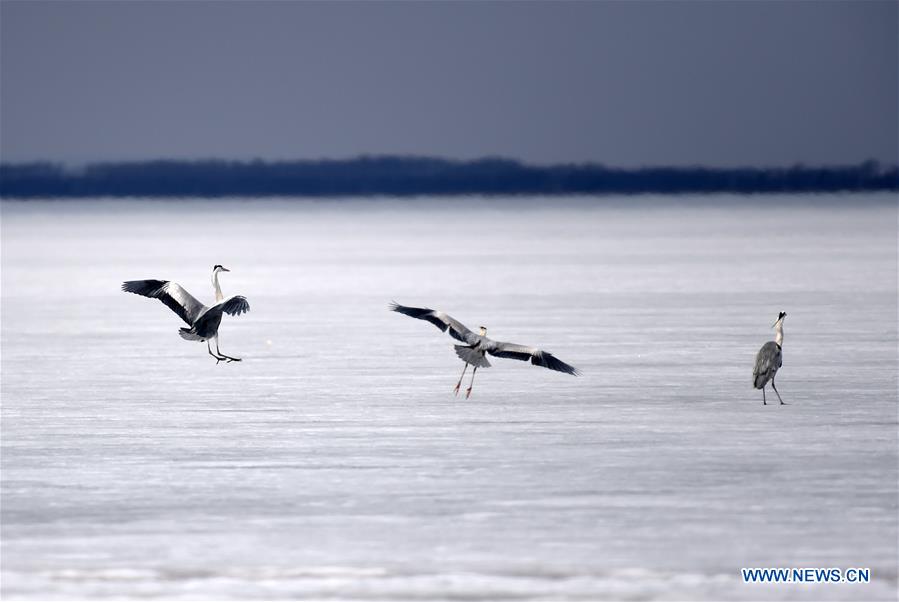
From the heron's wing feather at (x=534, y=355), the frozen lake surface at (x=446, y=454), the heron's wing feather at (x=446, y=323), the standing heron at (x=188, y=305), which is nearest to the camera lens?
the frozen lake surface at (x=446, y=454)

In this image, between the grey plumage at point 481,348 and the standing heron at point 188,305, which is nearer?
the grey plumage at point 481,348

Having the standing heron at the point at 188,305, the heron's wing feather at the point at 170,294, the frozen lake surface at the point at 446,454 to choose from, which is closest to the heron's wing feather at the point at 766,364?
the frozen lake surface at the point at 446,454

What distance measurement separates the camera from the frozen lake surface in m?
7.39

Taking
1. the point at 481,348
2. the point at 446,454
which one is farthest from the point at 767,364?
the point at 446,454

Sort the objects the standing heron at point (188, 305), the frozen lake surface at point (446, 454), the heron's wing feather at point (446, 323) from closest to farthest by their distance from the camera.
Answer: the frozen lake surface at point (446, 454), the heron's wing feather at point (446, 323), the standing heron at point (188, 305)

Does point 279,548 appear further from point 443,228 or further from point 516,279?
point 443,228

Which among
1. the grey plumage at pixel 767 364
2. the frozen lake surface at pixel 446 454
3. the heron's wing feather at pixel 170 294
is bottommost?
the frozen lake surface at pixel 446 454

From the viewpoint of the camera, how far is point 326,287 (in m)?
26.4

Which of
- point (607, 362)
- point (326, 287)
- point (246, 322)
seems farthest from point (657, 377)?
point (326, 287)

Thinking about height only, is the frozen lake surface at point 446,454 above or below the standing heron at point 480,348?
below

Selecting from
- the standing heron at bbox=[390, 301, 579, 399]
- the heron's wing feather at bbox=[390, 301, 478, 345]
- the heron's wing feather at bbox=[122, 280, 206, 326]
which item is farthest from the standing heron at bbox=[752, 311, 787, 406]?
the heron's wing feather at bbox=[122, 280, 206, 326]

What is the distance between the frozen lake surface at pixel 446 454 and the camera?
7387 mm

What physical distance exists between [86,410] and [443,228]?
4959cm

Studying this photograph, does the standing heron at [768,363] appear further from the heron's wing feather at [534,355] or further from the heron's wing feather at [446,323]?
the heron's wing feather at [446,323]
